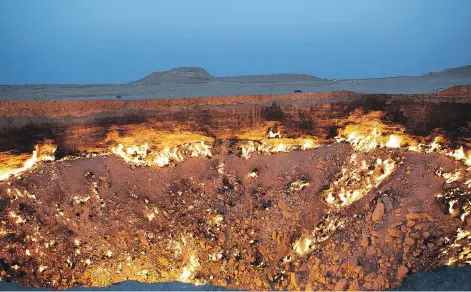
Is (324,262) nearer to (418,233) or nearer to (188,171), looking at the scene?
(418,233)

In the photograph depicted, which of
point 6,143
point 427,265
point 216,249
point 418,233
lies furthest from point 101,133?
point 427,265

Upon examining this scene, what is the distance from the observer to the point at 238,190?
5242 millimetres

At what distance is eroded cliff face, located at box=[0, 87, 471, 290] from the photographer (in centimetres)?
467

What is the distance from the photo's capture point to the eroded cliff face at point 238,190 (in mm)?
4672

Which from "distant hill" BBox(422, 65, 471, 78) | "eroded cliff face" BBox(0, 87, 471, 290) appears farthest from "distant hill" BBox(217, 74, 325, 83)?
"eroded cliff face" BBox(0, 87, 471, 290)

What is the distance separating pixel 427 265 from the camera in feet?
15.3

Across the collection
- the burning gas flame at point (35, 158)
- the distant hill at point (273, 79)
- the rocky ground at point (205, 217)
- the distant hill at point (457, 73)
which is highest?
the distant hill at point (273, 79)

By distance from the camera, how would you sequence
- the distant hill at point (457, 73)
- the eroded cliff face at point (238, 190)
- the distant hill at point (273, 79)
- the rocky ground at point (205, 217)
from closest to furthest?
the eroded cliff face at point (238, 190) < the rocky ground at point (205, 217) < the distant hill at point (457, 73) < the distant hill at point (273, 79)

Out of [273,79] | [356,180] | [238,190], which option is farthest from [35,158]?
[273,79]

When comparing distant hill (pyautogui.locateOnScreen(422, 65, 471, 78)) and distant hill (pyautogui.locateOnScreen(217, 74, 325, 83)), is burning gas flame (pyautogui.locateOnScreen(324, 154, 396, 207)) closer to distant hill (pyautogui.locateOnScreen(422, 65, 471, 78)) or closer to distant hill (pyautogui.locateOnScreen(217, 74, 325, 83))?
distant hill (pyautogui.locateOnScreen(422, 65, 471, 78))

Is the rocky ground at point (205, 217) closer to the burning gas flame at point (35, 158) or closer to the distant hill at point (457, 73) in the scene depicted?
the burning gas flame at point (35, 158)

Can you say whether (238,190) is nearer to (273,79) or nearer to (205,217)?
(205,217)

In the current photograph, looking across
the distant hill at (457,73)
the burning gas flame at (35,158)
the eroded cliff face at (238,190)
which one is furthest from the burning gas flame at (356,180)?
the burning gas flame at (35,158)

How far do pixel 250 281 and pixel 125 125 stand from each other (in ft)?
10.3
